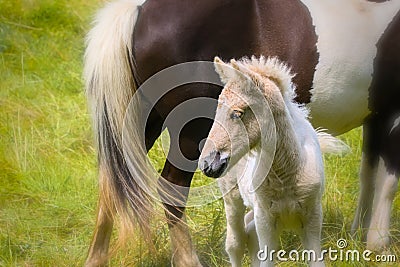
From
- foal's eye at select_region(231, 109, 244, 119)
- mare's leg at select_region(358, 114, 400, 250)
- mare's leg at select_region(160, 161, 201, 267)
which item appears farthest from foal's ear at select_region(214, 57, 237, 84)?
mare's leg at select_region(358, 114, 400, 250)

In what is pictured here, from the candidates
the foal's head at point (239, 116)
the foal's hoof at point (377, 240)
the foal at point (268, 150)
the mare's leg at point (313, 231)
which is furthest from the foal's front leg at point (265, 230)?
the foal's hoof at point (377, 240)

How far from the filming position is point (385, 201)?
4.27 metres

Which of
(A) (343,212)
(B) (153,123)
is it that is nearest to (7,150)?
(B) (153,123)

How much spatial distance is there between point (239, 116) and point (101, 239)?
4.98ft

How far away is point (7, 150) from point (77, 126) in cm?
70

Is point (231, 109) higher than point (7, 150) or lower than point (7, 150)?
lower

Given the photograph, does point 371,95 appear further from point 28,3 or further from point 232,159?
point 28,3

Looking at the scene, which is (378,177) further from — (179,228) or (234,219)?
(179,228)

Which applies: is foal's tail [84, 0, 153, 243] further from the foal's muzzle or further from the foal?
the foal's muzzle

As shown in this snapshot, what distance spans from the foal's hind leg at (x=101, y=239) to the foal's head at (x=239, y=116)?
1339mm

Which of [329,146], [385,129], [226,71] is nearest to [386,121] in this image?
[385,129]

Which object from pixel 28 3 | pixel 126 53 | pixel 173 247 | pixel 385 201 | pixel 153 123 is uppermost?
pixel 28 3

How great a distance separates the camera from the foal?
117 inches

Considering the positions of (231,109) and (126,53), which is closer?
(231,109)
